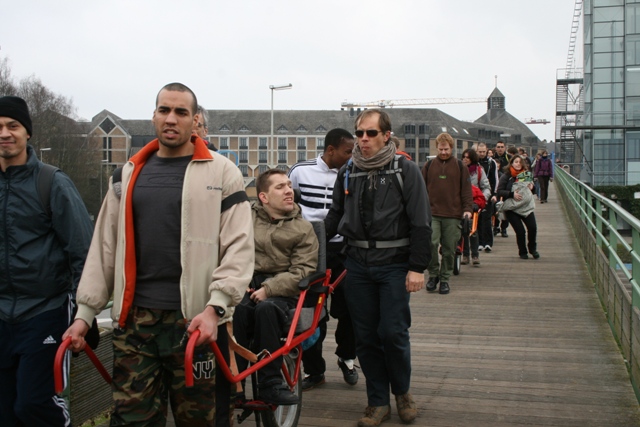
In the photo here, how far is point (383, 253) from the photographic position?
216 inches

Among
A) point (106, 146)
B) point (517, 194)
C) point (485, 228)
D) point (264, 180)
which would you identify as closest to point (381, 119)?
point (264, 180)

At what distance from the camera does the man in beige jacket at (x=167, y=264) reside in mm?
3770

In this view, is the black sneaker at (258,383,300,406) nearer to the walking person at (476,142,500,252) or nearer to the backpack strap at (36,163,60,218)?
the backpack strap at (36,163,60,218)

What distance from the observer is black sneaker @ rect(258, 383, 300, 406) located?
15.6ft

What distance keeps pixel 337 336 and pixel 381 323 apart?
1.32 metres

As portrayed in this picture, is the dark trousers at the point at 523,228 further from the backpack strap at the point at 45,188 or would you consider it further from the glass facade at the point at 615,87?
the glass facade at the point at 615,87

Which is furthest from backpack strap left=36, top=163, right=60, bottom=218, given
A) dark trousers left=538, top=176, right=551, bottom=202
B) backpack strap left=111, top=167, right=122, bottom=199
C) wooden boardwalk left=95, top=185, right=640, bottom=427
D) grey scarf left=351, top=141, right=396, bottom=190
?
dark trousers left=538, top=176, right=551, bottom=202

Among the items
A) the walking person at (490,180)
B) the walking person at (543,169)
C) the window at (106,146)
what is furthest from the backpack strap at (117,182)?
the window at (106,146)

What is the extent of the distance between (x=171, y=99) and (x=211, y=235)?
65cm

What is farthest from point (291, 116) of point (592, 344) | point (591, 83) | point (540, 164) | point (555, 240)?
point (592, 344)

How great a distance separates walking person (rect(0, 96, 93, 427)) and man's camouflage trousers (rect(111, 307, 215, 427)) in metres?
0.54

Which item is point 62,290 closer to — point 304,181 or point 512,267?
point 304,181

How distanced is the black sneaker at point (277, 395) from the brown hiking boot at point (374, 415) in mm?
880

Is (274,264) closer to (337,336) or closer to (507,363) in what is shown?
(337,336)
